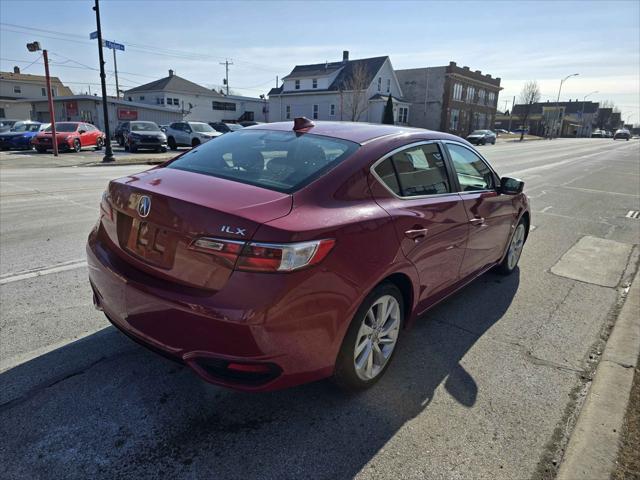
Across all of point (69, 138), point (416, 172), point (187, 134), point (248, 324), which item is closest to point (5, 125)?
point (69, 138)

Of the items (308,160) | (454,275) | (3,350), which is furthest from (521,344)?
(3,350)

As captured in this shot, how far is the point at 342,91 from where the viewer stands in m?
48.0

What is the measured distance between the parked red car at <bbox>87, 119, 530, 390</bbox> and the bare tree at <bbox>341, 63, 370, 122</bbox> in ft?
146

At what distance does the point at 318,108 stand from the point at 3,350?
163 feet

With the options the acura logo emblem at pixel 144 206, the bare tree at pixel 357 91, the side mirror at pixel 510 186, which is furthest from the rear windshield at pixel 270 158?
the bare tree at pixel 357 91

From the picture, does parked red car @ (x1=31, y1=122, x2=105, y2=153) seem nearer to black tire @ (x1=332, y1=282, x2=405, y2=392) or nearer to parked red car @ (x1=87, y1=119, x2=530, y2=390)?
parked red car @ (x1=87, y1=119, x2=530, y2=390)

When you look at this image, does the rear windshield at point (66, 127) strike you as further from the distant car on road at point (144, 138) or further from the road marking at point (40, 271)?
the road marking at point (40, 271)

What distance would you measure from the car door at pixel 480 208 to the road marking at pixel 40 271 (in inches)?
162

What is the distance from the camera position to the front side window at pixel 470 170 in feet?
13.1

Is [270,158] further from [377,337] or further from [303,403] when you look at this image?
[303,403]

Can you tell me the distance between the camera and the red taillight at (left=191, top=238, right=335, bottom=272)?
7.25ft

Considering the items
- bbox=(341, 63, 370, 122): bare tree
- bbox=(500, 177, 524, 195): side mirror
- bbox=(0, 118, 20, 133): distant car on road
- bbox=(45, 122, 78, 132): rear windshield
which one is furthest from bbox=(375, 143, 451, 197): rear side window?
bbox=(341, 63, 370, 122): bare tree

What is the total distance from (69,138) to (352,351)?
25.1 metres

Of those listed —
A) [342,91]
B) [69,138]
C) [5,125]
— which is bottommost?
[69,138]
